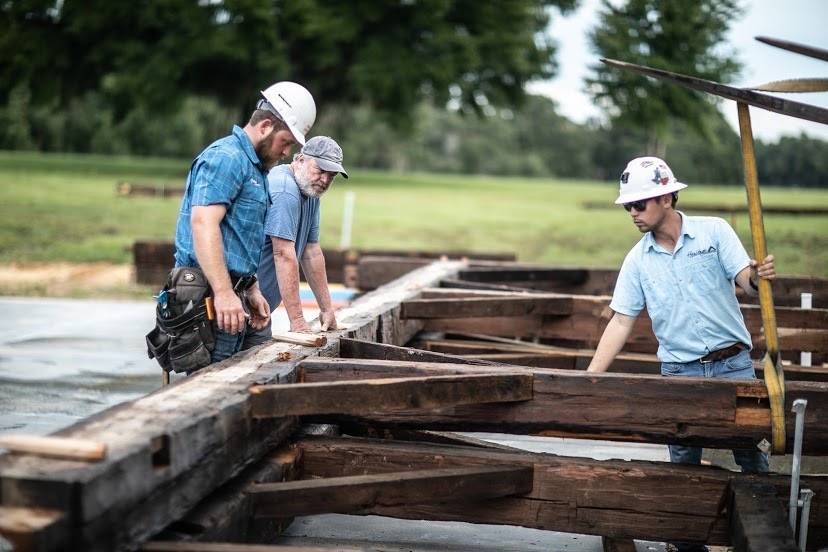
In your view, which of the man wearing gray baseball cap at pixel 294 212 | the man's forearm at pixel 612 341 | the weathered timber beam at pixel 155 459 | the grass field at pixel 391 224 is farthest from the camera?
the grass field at pixel 391 224

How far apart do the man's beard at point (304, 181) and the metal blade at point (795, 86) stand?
251 centimetres

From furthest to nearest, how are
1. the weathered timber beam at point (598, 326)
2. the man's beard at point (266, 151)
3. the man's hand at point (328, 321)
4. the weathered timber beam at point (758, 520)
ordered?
the weathered timber beam at point (598, 326)
the man's hand at point (328, 321)
the man's beard at point (266, 151)
the weathered timber beam at point (758, 520)

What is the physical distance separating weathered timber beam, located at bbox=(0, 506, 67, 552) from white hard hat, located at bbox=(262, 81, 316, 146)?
8.42ft

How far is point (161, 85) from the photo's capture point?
127 ft

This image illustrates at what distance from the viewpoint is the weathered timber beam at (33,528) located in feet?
10.0

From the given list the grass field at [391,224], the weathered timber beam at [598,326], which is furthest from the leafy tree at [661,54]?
the weathered timber beam at [598,326]

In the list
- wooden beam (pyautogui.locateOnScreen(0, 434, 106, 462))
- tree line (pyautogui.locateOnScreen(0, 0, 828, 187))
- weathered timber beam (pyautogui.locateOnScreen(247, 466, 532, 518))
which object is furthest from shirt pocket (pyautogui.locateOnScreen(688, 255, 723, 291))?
tree line (pyautogui.locateOnScreen(0, 0, 828, 187))

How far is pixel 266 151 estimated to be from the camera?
5.38 m

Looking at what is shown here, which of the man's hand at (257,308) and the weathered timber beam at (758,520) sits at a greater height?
the man's hand at (257,308)

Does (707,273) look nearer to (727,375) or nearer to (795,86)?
(727,375)

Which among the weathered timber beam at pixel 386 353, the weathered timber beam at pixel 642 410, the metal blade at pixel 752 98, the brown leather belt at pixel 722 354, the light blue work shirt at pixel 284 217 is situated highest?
the metal blade at pixel 752 98

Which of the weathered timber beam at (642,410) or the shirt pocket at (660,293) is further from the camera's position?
the shirt pocket at (660,293)

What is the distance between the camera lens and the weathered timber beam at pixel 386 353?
5398 mm

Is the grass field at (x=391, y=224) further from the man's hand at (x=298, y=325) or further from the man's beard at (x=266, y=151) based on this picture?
the man's beard at (x=266, y=151)
